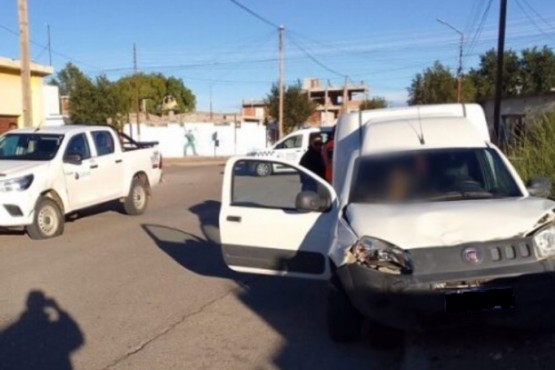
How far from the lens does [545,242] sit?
15.5 ft

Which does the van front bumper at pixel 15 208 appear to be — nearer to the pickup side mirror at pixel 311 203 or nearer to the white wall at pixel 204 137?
the pickup side mirror at pixel 311 203

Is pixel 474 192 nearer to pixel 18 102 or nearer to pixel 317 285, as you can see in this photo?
pixel 317 285

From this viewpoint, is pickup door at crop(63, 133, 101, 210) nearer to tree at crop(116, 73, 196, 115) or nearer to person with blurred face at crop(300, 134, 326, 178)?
person with blurred face at crop(300, 134, 326, 178)

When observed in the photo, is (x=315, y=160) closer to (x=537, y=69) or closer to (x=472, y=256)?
(x=472, y=256)

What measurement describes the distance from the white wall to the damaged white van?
43222mm

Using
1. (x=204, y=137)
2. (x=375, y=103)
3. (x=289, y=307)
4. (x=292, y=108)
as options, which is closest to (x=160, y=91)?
(x=375, y=103)

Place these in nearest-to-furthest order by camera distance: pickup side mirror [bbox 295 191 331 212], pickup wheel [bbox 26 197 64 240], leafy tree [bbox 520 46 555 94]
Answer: pickup side mirror [bbox 295 191 331 212] → pickup wheel [bbox 26 197 64 240] → leafy tree [bbox 520 46 555 94]

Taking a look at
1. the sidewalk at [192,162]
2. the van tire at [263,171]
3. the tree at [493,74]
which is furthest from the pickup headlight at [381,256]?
the tree at [493,74]

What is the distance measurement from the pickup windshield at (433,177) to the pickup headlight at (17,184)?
6.77 meters

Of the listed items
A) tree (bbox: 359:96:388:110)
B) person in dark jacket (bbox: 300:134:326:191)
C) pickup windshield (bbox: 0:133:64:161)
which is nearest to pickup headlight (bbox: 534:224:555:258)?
person in dark jacket (bbox: 300:134:326:191)

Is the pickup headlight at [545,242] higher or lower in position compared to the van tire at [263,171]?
higher

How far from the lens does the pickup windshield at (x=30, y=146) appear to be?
38.6 feet

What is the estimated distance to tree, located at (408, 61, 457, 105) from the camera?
178 ft

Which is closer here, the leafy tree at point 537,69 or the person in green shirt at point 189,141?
the person in green shirt at point 189,141
